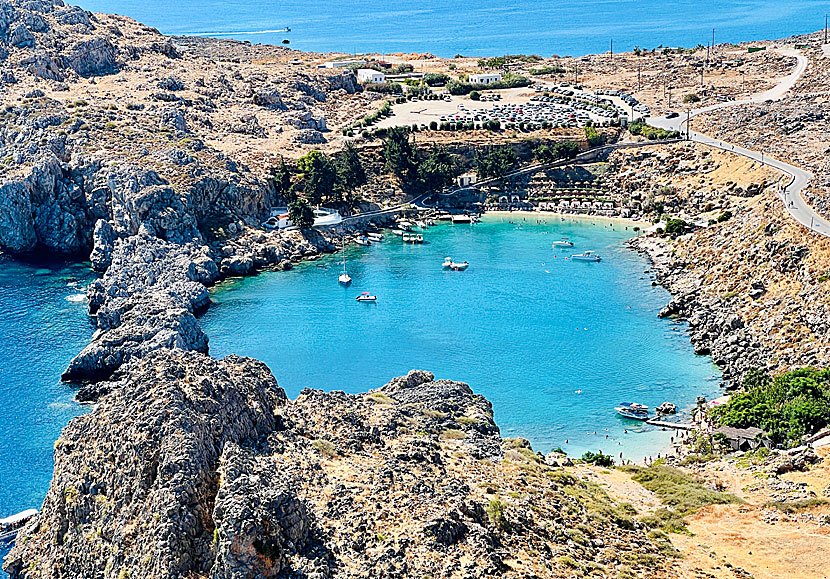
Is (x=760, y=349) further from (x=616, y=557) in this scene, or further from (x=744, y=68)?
(x=744, y=68)

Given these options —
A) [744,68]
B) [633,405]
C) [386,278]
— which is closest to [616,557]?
[633,405]

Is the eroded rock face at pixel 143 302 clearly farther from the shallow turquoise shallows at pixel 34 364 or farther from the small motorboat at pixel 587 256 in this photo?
the small motorboat at pixel 587 256

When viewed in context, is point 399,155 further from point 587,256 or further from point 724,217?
point 724,217

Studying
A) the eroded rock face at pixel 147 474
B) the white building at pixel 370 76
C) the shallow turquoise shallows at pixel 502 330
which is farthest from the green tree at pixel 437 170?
the eroded rock face at pixel 147 474

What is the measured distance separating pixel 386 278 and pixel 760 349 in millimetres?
38440

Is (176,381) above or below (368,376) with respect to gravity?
above

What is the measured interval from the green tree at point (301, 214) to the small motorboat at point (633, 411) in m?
50.3

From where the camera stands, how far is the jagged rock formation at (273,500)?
29328 millimetres

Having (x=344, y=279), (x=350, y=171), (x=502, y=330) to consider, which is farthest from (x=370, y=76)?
(x=502, y=330)

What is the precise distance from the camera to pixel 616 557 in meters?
34.9

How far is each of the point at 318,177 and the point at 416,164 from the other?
15.1m

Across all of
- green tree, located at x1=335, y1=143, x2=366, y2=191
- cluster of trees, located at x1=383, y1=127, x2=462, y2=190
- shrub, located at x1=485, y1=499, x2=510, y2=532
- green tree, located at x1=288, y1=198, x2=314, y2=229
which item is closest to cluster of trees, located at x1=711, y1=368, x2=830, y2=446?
shrub, located at x1=485, y1=499, x2=510, y2=532

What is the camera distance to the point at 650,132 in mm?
123688

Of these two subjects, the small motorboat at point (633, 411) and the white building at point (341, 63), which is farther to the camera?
the white building at point (341, 63)
